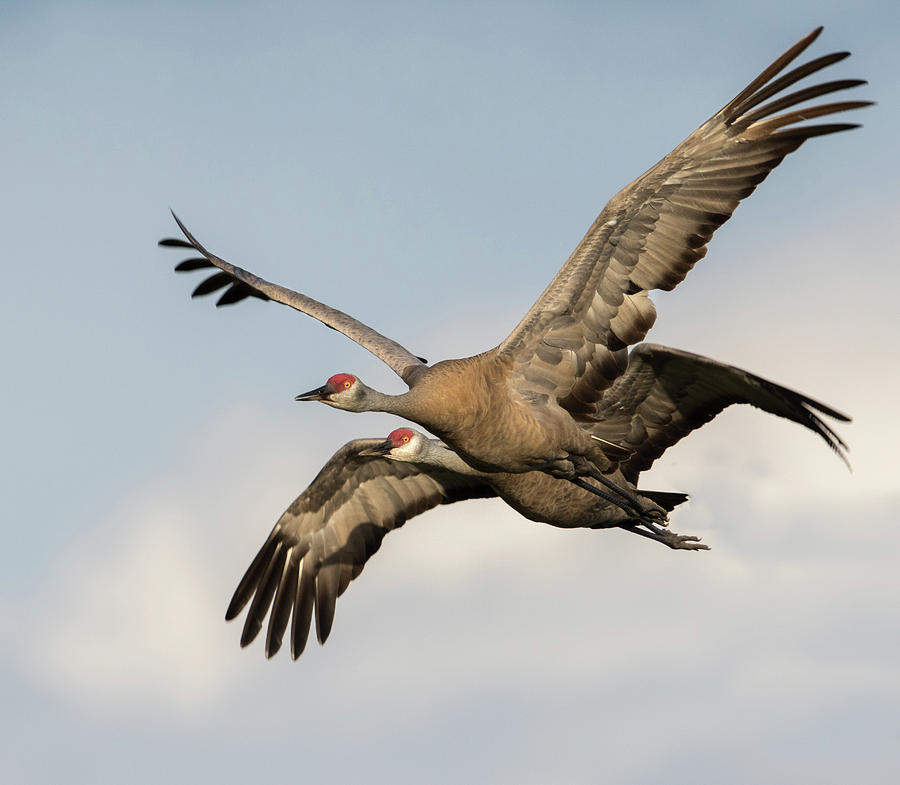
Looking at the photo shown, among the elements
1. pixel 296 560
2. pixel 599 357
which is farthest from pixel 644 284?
pixel 296 560

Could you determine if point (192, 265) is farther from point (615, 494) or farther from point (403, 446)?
point (615, 494)

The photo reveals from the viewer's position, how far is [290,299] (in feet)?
40.0

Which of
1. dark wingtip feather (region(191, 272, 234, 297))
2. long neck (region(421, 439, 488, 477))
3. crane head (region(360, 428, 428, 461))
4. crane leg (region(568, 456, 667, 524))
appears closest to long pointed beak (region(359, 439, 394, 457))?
crane head (region(360, 428, 428, 461))

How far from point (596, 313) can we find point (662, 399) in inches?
57.5

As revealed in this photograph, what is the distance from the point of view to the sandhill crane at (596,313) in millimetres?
9945

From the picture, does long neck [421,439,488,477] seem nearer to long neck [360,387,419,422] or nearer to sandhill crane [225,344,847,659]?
sandhill crane [225,344,847,659]

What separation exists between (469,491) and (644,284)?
11.0 ft

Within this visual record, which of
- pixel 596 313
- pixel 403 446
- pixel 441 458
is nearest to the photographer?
pixel 596 313

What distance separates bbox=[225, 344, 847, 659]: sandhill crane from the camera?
37.0ft

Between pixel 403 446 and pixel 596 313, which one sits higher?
pixel 596 313

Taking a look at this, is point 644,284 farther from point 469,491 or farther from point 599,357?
point 469,491

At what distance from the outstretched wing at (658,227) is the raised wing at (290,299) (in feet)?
3.49

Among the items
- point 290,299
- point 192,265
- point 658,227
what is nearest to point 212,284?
point 192,265

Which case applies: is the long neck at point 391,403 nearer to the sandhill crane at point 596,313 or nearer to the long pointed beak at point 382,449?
the sandhill crane at point 596,313
